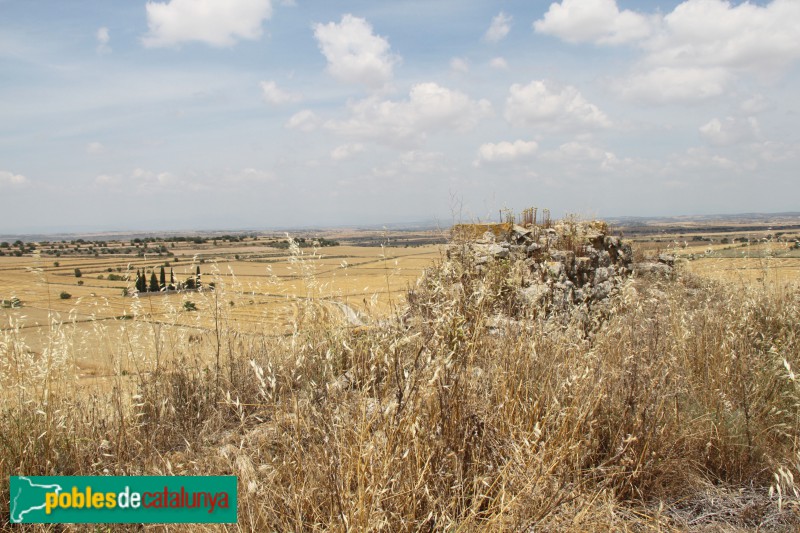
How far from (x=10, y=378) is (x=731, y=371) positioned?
5.49 m

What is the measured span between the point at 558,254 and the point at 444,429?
4884 millimetres

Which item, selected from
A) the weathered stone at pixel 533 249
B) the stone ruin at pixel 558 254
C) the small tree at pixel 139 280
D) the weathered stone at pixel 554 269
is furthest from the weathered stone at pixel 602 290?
the small tree at pixel 139 280

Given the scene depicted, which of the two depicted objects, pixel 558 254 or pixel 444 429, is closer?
pixel 444 429

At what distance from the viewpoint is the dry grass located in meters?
2.06

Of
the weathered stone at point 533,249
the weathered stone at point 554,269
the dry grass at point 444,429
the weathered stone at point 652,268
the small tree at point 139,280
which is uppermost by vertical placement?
the weathered stone at point 533,249

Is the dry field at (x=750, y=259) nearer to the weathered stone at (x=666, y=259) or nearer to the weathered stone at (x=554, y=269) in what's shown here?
the weathered stone at (x=666, y=259)

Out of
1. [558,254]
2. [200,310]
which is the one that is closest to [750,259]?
[558,254]

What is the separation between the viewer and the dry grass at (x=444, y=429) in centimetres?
206

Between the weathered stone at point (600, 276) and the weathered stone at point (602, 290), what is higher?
the weathered stone at point (600, 276)

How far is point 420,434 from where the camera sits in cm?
228

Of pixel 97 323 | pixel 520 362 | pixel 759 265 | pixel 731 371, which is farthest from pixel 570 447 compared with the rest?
pixel 759 265

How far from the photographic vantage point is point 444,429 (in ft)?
7.78

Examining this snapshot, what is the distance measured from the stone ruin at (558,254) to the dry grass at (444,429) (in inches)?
71.5

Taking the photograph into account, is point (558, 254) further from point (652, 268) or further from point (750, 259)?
point (750, 259)
